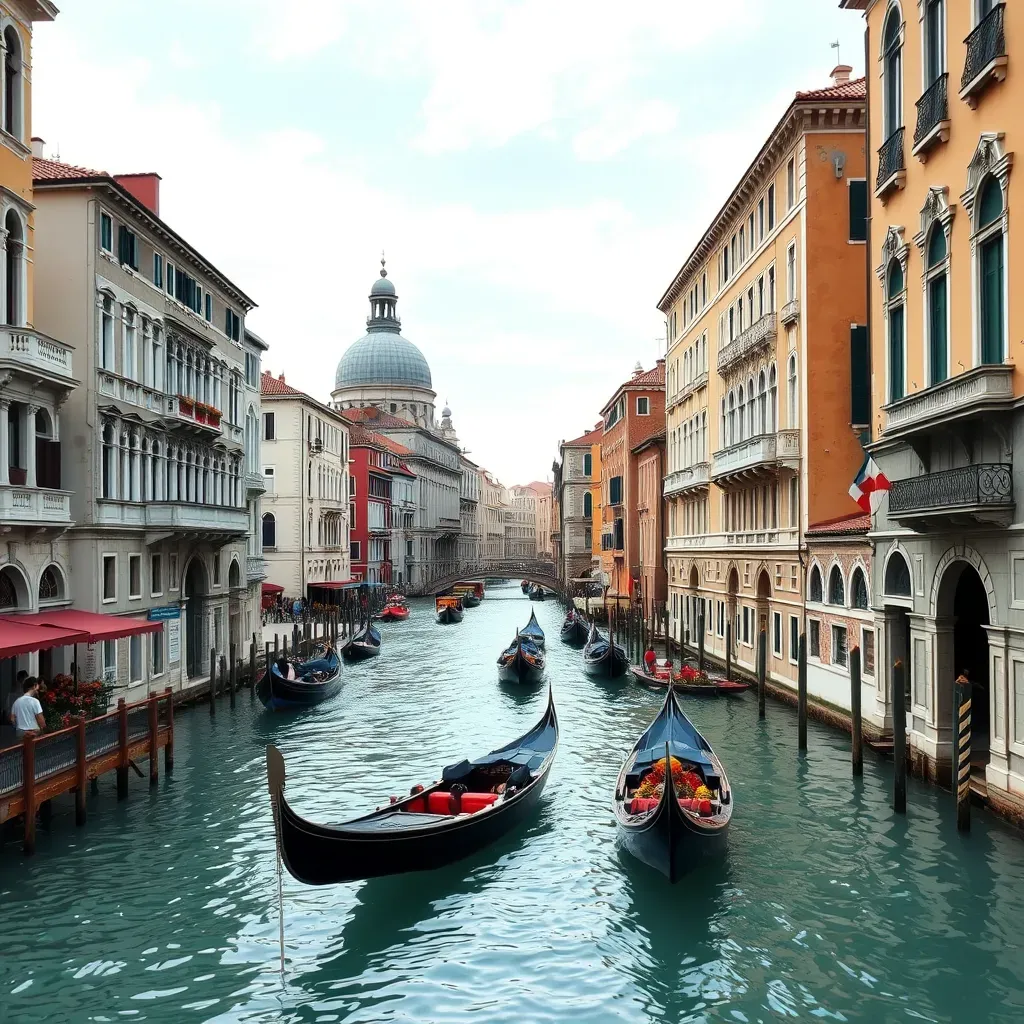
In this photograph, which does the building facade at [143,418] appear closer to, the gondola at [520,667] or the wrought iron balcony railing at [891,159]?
the gondola at [520,667]

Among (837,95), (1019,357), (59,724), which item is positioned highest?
(837,95)

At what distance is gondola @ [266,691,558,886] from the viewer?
347 inches

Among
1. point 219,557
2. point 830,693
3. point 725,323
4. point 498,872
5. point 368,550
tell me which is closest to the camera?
point 498,872

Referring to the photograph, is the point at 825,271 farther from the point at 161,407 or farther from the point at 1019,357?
the point at 161,407

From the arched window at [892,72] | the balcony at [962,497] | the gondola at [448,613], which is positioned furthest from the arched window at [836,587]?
the gondola at [448,613]

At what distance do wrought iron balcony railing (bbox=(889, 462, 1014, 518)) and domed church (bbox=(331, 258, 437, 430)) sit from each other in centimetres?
7493

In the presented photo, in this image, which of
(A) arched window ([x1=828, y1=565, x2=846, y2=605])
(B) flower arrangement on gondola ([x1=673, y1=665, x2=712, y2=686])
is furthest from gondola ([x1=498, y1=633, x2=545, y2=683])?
(A) arched window ([x1=828, y1=565, x2=846, y2=605])

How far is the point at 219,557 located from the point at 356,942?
15443mm

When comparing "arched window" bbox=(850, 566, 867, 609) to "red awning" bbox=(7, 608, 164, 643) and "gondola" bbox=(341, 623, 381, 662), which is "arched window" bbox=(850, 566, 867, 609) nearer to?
"red awning" bbox=(7, 608, 164, 643)

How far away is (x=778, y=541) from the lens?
20734 mm

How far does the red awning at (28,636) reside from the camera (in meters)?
11.7

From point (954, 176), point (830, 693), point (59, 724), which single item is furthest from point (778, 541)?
point (59, 724)

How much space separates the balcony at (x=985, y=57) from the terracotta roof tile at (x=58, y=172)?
12089 millimetres

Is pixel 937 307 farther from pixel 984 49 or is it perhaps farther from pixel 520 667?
pixel 520 667
